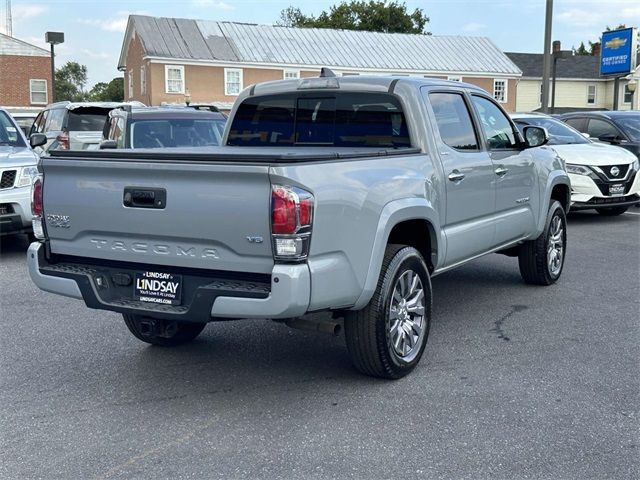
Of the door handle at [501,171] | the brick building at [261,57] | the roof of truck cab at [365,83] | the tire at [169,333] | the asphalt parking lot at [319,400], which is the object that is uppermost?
the brick building at [261,57]

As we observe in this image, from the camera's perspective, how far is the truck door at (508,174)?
6.23 m

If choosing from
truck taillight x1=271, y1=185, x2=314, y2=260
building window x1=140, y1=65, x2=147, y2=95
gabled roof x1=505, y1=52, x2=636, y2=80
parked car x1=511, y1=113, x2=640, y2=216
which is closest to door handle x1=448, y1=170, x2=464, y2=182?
truck taillight x1=271, y1=185, x2=314, y2=260

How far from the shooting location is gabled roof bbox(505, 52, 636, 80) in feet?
187

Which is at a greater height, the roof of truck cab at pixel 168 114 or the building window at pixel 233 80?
the building window at pixel 233 80

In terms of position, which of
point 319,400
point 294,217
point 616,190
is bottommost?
point 319,400

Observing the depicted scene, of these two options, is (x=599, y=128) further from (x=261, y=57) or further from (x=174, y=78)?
(x=261, y=57)

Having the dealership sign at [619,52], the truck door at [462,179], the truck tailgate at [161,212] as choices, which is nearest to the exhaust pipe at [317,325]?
the truck tailgate at [161,212]

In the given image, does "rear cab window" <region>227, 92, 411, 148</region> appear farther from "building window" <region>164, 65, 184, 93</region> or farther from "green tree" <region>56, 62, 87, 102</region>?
"green tree" <region>56, 62, 87, 102</region>

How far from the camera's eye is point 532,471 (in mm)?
3557

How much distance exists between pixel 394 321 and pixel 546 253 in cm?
311

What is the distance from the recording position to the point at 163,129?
10.9m

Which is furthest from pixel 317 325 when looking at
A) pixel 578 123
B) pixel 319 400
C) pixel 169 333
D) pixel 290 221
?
pixel 578 123

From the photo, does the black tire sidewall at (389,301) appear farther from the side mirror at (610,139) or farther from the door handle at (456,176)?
the side mirror at (610,139)

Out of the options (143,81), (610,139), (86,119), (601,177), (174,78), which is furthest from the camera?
(143,81)
